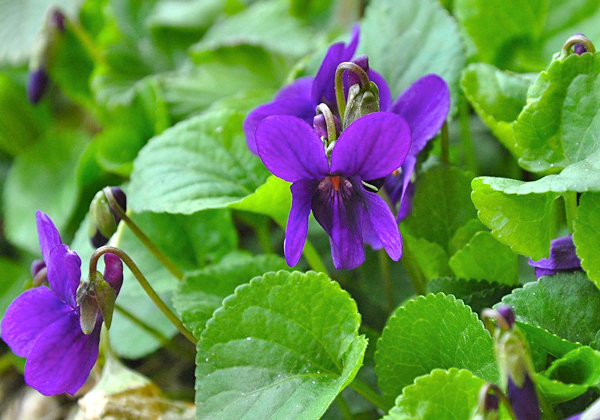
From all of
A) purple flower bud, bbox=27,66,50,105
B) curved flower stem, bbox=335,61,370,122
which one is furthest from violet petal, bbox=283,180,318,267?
purple flower bud, bbox=27,66,50,105

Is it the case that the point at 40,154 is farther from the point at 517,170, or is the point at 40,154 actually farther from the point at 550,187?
the point at 550,187

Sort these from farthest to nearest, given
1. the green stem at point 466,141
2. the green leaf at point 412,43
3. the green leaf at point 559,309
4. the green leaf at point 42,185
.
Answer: the green leaf at point 42,185, the green stem at point 466,141, the green leaf at point 412,43, the green leaf at point 559,309

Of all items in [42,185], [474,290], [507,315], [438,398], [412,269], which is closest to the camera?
[507,315]

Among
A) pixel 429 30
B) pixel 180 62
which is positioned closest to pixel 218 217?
pixel 429 30

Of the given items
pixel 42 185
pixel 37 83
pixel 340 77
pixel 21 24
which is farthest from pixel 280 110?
pixel 21 24

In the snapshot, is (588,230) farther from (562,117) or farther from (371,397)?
(371,397)

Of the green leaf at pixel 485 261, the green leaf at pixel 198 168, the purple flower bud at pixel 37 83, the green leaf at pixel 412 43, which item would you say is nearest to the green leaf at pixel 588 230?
the green leaf at pixel 485 261

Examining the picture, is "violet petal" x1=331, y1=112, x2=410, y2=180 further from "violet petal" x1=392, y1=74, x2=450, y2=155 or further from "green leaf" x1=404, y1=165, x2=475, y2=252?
"green leaf" x1=404, y1=165, x2=475, y2=252

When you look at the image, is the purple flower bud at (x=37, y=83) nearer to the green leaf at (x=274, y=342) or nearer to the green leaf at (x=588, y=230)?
the green leaf at (x=274, y=342)
